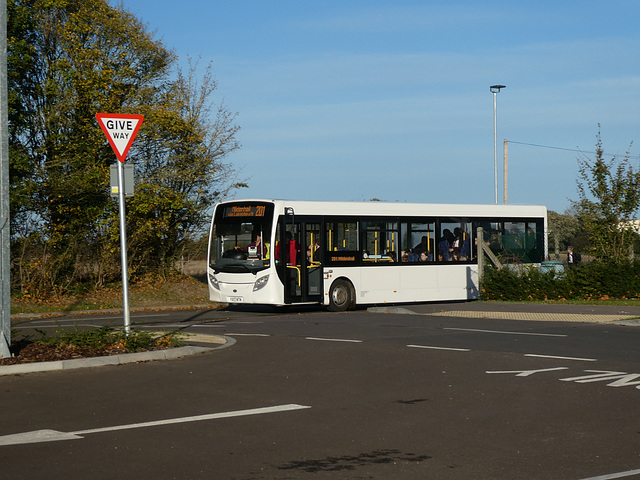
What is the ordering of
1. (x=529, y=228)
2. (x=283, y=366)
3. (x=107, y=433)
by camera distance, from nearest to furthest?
1. (x=107, y=433)
2. (x=283, y=366)
3. (x=529, y=228)

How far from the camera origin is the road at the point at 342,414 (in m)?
6.39

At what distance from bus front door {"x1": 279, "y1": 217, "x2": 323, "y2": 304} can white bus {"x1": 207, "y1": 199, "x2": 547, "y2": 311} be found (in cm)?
3

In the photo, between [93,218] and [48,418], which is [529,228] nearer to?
[93,218]

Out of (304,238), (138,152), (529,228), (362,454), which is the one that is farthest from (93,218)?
(362,454)

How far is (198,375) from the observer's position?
11039 millimetres

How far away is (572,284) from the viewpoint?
2573 cm

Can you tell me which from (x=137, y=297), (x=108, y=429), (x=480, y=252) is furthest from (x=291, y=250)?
(x=108, y=429)

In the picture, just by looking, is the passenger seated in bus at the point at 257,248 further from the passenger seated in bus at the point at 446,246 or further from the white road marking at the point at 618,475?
the white road marking at the point at 618,475

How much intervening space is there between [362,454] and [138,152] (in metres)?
26.5

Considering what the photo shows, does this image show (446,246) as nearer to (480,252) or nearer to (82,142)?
(480,252)

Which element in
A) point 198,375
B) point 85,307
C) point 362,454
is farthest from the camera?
point 85,307

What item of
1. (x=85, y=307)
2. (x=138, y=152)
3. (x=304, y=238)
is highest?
(x=138, y=152)

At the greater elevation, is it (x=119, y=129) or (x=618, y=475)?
(x=119, y=129)

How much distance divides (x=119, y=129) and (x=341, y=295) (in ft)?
42.2
